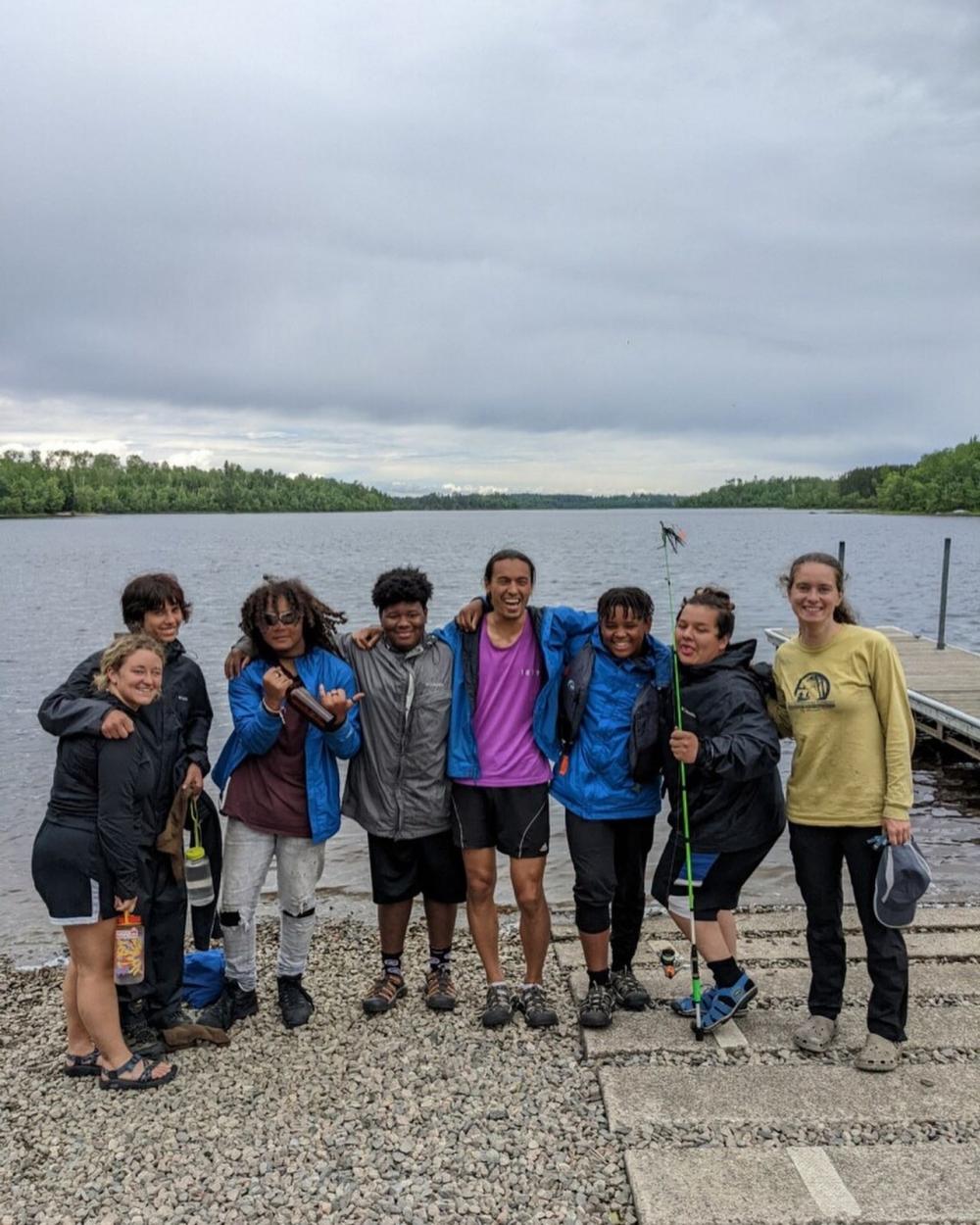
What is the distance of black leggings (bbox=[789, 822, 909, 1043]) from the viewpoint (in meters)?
4.41

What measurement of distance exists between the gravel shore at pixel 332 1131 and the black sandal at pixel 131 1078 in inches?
2.0

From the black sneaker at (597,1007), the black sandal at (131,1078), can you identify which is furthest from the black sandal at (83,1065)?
the black sneaker at (597,1007)

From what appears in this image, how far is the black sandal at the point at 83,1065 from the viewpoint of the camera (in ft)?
15.4

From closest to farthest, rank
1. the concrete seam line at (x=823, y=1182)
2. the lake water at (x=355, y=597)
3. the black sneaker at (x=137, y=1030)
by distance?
1. the concrete seam line at (x=823, y=1182)
2. the black sneaker at (x=137, y=1030)
3. the lake water at (x=355, y=597)

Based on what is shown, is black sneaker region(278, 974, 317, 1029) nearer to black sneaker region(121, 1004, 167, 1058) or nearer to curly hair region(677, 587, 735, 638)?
black sneaker region(121, 1004, 167, 1058)

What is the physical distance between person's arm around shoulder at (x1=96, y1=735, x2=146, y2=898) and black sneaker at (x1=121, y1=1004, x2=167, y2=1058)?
1.02 m

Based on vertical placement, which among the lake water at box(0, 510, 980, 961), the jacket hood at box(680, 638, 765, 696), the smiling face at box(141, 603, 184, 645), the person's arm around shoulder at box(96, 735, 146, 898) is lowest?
the lake water at box(0, 510, 980, 961)

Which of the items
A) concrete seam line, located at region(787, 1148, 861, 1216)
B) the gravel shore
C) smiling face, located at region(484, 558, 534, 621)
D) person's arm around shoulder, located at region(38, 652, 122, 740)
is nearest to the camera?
concrete seam line, located at region(787, 1148, 861, 1216)

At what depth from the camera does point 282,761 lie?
4.84m

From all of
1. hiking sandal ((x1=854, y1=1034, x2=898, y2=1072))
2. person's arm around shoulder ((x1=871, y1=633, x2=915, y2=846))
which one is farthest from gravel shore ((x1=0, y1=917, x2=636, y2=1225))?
person's arm around shoulder ((x1=871, y1=633, x2=915, y2=846))

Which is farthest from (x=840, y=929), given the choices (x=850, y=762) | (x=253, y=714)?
(x=253, y=714)

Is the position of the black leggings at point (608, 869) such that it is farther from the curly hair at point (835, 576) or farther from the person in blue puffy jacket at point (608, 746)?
the curly hair at point (835, 576)

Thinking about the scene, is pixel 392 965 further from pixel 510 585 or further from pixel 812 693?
pixel 812 693

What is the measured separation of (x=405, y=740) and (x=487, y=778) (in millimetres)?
483
